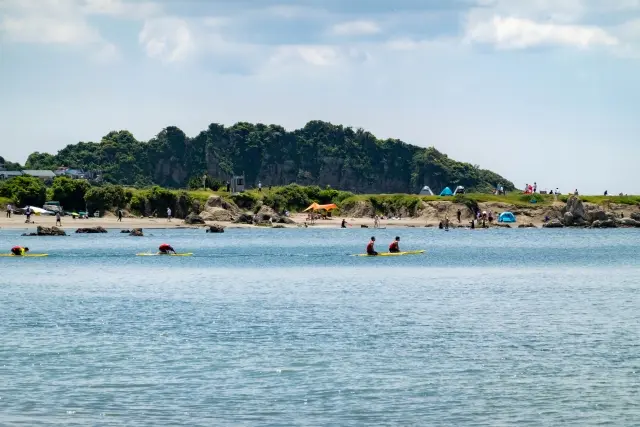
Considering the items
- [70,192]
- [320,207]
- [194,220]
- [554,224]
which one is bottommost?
[194,220]

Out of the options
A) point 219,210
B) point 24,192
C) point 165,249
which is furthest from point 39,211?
point 165,249

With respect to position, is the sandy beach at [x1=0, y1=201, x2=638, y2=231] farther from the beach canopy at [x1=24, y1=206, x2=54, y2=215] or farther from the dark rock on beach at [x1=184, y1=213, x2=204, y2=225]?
the beach canopy at [x1=24, y1=206, x2=54, y2=215]

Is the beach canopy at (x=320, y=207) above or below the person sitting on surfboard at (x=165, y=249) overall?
above

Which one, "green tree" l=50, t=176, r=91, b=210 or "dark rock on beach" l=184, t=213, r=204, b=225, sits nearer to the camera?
"dark rock on beach" l=184, t=213, r=204, b=225

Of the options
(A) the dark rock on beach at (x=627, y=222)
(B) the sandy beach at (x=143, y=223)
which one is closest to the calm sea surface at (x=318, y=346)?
(B) the sandy beach at (x=143, y=223)

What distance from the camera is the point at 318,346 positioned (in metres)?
34.3

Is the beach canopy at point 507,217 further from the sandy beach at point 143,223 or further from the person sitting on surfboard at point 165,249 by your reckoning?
the person sitting on surfboard at point 165,249

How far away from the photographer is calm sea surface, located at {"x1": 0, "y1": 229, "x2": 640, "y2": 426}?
2473 cm

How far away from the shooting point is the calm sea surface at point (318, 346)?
24734 millimetres

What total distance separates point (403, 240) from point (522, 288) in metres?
66.0

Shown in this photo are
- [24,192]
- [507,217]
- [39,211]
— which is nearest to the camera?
[39,211]

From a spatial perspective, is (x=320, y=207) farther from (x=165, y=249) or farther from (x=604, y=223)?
(x=165, y=249)

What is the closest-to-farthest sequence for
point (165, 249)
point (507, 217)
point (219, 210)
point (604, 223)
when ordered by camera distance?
point (165, 249)
point (219, 210)
point (604, 223)
point (507, 217)

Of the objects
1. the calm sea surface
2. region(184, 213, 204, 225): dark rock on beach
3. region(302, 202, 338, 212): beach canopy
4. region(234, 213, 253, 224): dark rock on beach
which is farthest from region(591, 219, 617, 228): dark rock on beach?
the calm sea surface
